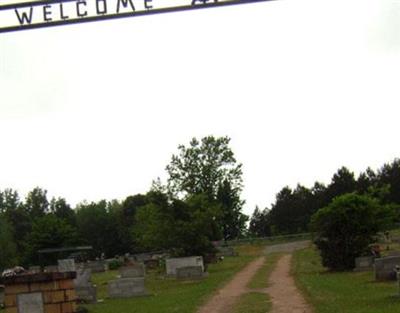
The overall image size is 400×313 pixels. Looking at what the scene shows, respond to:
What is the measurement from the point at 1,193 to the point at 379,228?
305ft

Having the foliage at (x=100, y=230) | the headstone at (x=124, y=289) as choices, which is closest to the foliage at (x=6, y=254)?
the foliage at (x=100, y=230)

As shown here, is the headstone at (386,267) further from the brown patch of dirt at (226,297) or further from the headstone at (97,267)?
the headstone at (97,267)

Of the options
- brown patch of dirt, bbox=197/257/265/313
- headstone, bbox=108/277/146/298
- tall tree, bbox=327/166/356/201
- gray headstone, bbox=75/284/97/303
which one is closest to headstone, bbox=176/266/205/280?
brown patch of dirt, bbox=197/257/265/313

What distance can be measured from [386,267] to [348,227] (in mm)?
8135

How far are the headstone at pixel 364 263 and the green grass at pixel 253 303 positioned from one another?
769 cm

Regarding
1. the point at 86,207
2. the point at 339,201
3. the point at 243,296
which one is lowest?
the point at 243,296

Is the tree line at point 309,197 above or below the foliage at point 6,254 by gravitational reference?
above

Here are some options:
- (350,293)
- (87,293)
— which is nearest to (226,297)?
(350,293)

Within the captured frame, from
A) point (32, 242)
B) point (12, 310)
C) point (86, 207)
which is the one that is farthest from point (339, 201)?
point (86, 207)

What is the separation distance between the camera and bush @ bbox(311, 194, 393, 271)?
3064 cm

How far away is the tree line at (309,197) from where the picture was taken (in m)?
80.6

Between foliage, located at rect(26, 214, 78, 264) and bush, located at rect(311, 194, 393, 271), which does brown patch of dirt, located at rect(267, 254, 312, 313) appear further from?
foliage, located at rect(26, 214, 78, 264)

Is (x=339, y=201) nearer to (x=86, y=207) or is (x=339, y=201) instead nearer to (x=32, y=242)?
(x=32, y=242)

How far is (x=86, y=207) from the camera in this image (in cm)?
10562
